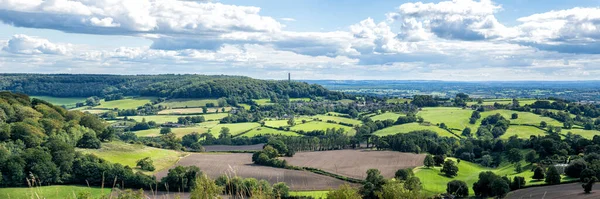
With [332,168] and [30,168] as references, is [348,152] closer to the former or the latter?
[332,168]

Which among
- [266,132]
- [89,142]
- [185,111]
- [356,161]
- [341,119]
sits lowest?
[356,161]

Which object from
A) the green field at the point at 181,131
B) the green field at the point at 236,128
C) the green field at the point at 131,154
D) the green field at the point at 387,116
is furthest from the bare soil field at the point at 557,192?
the green field at the point at 181,131

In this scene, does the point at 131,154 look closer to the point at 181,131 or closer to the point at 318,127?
the point at 181,131

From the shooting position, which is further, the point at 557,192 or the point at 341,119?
the point at 341,119

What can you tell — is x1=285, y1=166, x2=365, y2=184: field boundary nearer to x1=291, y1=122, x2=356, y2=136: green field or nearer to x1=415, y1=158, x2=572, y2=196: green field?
x1=415, y1=158, x2=572, y2=196: green field

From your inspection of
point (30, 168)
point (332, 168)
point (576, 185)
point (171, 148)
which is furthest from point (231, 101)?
point (576, 185)

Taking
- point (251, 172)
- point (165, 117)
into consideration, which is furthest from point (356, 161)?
point (165, 117)
